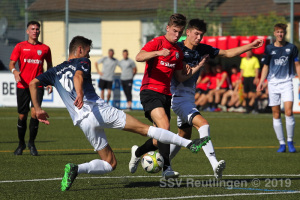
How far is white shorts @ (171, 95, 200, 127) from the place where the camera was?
8.30 meters

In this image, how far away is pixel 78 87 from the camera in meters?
6.96

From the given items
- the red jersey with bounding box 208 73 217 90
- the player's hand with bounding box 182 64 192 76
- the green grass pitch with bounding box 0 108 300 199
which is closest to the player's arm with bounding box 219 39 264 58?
the player's hand with bounding box 182 64 192 76

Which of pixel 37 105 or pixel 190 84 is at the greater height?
pixel 190 84

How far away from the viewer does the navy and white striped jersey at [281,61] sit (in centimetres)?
1209

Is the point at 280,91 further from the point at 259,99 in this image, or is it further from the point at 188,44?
the point at 259,99

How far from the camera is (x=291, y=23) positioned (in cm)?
2264

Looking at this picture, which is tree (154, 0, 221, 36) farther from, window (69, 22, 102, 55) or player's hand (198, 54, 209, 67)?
player's hand (198, 54, 209, 67)

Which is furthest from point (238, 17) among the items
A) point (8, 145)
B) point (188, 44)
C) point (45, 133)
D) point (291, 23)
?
point (188, 44)

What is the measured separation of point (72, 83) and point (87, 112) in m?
0.37

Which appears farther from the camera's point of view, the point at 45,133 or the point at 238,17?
the point at 238,17

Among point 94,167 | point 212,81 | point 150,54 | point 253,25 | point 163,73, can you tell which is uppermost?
point 253,25

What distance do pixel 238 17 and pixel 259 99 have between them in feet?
21.0

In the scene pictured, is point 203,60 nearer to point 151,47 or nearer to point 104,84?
point 151,47

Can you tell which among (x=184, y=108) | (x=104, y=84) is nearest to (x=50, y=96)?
(x=104, y=84)
